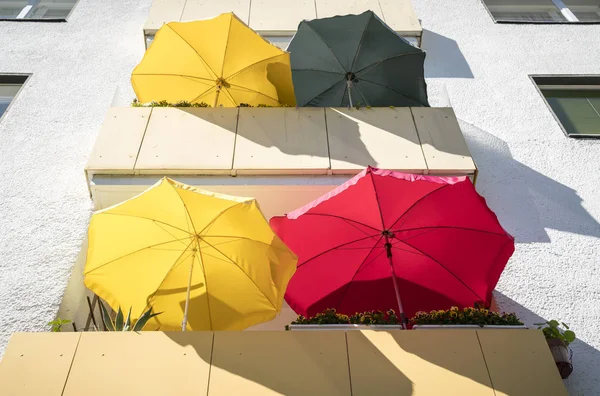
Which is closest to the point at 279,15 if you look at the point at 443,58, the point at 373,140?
the point at 443,58

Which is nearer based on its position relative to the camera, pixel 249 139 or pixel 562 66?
pixel 249 139

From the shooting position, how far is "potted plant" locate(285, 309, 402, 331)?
6812 millimetres

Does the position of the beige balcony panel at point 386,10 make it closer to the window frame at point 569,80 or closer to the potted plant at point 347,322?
the window frame at point 569,80

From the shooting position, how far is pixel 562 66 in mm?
12172

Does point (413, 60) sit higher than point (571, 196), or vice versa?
point (413, 60)

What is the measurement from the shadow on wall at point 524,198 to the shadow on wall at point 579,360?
3.70ft

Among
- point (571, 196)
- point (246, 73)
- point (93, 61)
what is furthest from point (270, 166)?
point (93, 61)

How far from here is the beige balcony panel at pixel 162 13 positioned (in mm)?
12273

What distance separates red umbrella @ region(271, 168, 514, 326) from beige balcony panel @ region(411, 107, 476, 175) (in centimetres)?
135

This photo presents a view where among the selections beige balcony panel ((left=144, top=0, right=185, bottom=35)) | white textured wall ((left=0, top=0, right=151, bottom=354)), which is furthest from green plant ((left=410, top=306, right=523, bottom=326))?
beige balcony panel ((left=144, top=0, right=185, bottom=35))

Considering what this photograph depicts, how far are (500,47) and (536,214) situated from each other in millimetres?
4474

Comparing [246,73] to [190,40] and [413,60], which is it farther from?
[413,60]

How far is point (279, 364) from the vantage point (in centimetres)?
627

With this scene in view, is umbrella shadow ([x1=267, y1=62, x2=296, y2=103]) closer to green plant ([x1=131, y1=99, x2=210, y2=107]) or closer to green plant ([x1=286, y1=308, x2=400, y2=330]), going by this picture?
green plant ([x1=131, y1=99, x2=210, y2=107])
